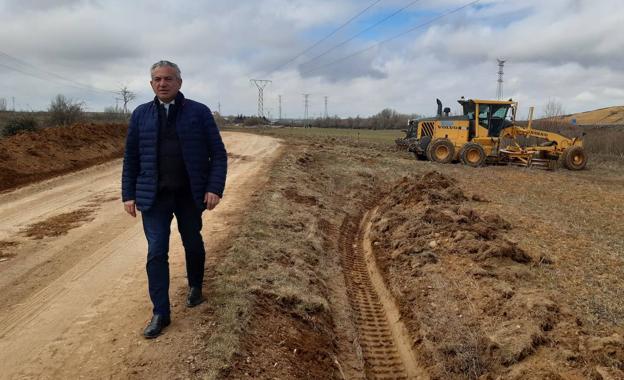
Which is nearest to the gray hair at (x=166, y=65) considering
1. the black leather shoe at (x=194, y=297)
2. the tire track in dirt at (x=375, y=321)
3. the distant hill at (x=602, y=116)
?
the black leather shoe at (x=194, y=297)

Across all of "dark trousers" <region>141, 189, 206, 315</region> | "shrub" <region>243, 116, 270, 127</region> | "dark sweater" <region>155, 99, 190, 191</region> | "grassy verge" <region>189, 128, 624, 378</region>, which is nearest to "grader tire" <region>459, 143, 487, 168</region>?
"grassy verge" <region>189, 128, 624, 378</region>

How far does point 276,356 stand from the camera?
388 cm

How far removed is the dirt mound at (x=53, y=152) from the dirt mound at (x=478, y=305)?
8.86m

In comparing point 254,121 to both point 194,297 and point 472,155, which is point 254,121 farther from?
point 194,297

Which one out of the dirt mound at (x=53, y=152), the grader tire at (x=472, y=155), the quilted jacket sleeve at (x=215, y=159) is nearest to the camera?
the quilted jacket sleeve at (x=215, y=159)

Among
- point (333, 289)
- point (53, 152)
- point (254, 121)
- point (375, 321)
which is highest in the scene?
point (254, 121)

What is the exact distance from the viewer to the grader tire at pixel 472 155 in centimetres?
1864

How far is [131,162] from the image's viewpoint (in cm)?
373

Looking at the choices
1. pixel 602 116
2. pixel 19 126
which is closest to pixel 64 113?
pixel 19 126

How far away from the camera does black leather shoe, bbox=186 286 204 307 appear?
13.9ft

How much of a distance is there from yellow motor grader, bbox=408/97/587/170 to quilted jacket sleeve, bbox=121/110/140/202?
16.7m

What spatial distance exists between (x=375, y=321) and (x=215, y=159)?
113 inches

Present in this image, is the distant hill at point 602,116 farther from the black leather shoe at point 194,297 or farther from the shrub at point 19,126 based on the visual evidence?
the black leather shoe at point 194,297

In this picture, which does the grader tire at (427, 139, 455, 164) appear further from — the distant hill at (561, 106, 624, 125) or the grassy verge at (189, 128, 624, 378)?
the distant hill at (561, 106, 624, 125)
